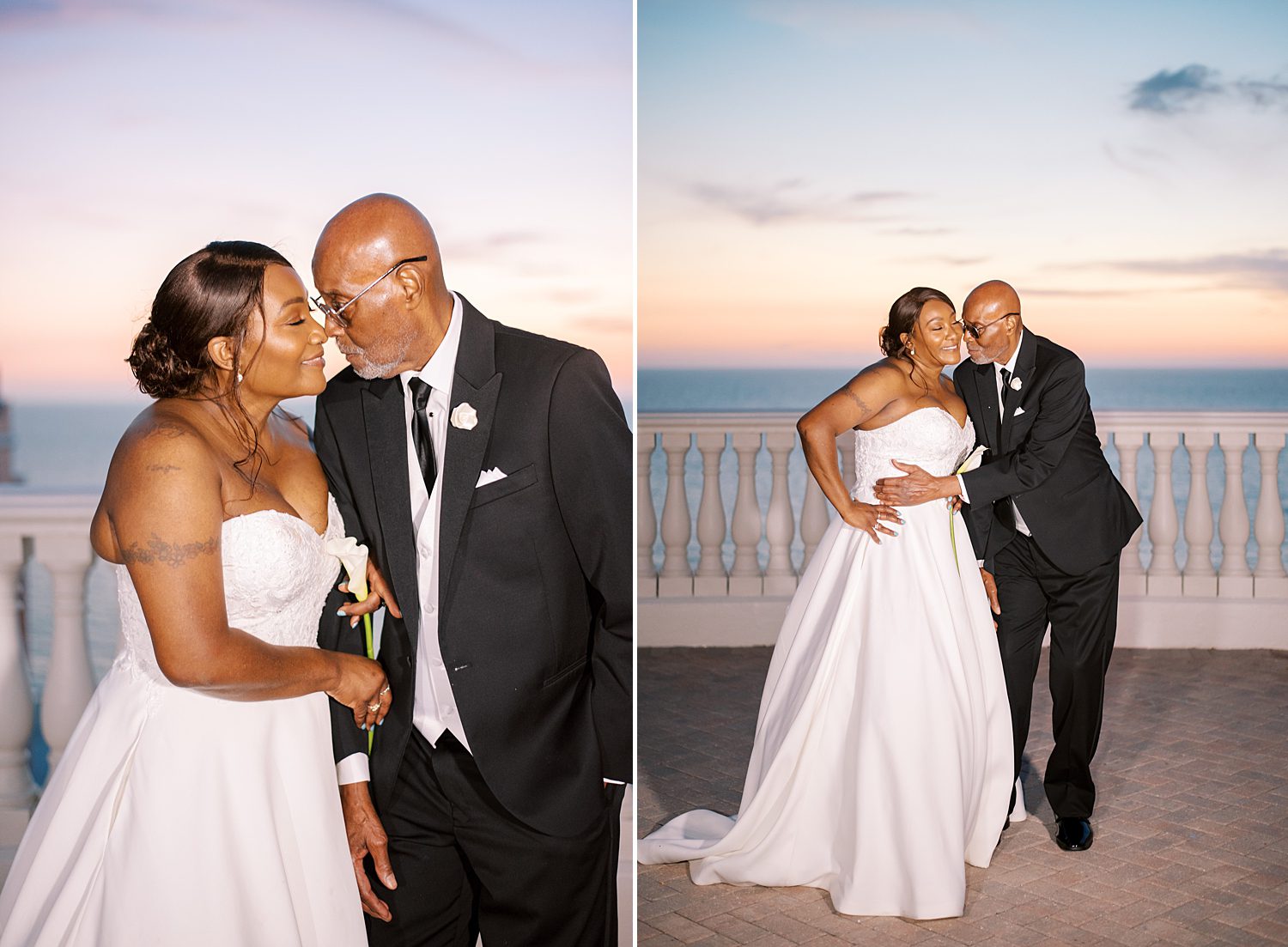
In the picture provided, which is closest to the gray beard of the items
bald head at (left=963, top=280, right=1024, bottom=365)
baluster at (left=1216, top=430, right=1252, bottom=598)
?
bald head at (left=963, top=280, right=1024, bottom=365)

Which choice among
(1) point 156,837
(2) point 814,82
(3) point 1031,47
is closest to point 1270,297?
(3) point 1031,47

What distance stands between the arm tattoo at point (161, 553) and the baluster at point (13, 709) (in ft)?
5.85

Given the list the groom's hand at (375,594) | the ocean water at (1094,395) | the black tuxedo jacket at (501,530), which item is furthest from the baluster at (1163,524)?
the ocean water at (1094,395)

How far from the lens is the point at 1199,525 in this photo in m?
6.91

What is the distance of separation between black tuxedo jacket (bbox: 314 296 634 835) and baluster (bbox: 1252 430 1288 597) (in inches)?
214

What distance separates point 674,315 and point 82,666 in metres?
7.74

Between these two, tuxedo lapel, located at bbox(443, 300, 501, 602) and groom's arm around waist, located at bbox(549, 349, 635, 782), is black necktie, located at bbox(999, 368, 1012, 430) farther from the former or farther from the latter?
tuxedo lapel, located at bbox(443, 300, 501, 602)

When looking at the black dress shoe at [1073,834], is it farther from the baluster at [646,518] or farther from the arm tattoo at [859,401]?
the baluster at [646,518]

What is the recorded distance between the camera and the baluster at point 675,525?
685 cm

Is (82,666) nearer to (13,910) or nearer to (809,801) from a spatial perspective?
(13,910)

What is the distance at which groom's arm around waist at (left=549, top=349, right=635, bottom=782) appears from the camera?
2436 millimetres

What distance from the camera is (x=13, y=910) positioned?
7.34ft

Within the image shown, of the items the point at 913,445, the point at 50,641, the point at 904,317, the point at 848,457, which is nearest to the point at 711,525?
the point at 848,457

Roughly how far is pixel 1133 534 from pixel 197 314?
5901 mm
